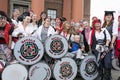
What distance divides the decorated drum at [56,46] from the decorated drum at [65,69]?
0.68 ft

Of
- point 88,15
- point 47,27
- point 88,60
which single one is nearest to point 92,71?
point 88,60

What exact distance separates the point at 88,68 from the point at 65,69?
0.76 metres

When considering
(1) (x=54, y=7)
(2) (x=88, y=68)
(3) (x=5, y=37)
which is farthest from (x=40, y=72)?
(1) (x=54, y=7)

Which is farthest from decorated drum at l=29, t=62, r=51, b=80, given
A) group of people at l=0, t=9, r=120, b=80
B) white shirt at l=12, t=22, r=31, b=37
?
white shirt at l=12, t=22, r=31, b=37

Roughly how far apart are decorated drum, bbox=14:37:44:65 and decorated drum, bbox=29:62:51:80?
15 cm

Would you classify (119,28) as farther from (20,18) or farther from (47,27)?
(20,18)

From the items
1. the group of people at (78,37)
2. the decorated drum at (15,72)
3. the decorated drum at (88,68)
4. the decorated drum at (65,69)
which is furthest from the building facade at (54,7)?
the decorated drum at (15,72)

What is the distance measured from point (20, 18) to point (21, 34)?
0.86 meters

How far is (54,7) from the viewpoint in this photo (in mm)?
24172

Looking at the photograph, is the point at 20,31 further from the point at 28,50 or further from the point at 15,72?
the point at 15,72

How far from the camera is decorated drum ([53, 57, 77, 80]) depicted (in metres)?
7.67

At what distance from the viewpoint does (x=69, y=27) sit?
8.98 metres

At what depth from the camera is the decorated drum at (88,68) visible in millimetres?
8156

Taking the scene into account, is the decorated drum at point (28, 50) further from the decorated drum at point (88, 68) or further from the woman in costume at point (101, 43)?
the woman in costume at point (101, 43)
